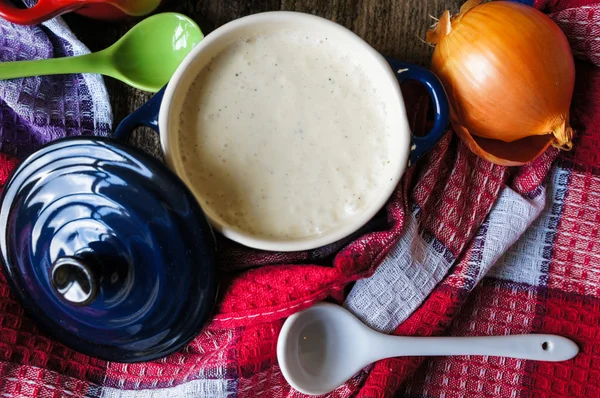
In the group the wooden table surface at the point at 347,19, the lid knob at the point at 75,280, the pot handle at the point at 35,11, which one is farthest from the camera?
the wooden table surface at the point at 347,19

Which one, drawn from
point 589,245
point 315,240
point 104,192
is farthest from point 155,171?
point 589,245

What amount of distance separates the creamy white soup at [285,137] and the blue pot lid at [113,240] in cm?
6

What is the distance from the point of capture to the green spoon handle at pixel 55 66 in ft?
2.69

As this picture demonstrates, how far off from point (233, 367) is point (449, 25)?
517 mm

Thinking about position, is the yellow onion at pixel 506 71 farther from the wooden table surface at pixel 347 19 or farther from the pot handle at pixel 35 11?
the pot handle at pixel 35 11

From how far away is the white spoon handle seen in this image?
32.9 inches

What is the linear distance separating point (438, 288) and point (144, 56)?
513 mm

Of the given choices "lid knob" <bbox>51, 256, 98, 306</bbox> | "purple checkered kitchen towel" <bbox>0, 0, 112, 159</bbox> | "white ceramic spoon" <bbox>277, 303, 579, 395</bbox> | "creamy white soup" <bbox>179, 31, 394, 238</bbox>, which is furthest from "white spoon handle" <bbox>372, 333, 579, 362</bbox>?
"purple checkered kitchen towel" <bbox>0, 0, 112, 159</bbox>

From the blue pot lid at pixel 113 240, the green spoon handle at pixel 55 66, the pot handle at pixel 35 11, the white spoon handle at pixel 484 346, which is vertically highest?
the pot handle at pixel 35 11

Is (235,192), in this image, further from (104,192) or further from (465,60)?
(465,60)

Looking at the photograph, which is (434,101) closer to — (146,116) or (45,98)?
(146,116)

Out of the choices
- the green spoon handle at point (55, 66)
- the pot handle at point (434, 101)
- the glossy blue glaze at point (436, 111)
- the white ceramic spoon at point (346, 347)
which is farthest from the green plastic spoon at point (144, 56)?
the white ceramic spoon at point (346, 347)

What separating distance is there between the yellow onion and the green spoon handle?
17.7 inches

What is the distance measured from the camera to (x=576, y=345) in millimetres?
873
